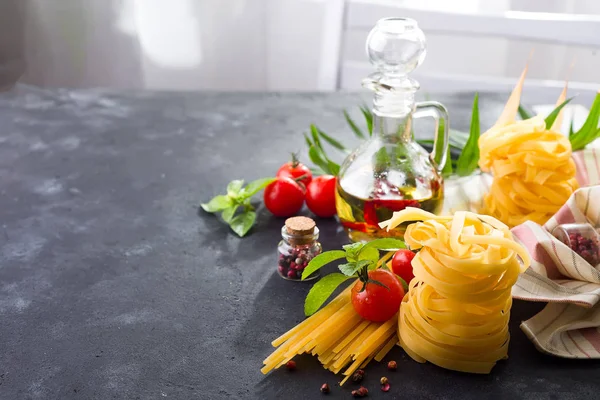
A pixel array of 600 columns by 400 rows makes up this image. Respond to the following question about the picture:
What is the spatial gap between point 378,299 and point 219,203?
41cm

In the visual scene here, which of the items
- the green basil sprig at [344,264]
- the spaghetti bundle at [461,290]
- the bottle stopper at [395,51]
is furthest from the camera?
the bottle stopper at [395,51]

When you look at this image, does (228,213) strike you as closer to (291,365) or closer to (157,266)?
(157,266)

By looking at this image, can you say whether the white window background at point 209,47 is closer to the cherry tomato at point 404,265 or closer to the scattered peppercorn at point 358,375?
the cherry tomato at point 404,265

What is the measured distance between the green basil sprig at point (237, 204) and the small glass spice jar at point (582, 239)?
0.47 metres

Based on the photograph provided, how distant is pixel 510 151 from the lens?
3.56 ft

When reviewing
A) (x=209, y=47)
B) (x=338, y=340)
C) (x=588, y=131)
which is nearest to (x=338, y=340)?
(x=338, y=340)

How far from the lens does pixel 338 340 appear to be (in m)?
0.88

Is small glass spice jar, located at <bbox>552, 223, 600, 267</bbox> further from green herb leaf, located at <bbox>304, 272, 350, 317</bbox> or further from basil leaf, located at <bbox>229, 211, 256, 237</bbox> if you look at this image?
basil leaf, located at <bbox>229, 211, 256, 237</bbox>

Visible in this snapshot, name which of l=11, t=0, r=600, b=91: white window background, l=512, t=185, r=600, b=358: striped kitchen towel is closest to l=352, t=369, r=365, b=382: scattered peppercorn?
l=512, t=185, r=600, b=358: striped kitchen towel

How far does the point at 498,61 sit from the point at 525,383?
2063 millimetres

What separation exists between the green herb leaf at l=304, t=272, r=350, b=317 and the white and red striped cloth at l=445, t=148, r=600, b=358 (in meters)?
0.23

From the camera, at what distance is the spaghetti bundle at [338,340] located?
84 cm

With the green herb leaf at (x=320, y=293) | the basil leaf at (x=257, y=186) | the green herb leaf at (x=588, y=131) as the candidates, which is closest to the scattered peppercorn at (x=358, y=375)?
the green herb leaf at (x=320, y=293)

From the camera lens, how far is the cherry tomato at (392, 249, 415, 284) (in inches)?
38.3
